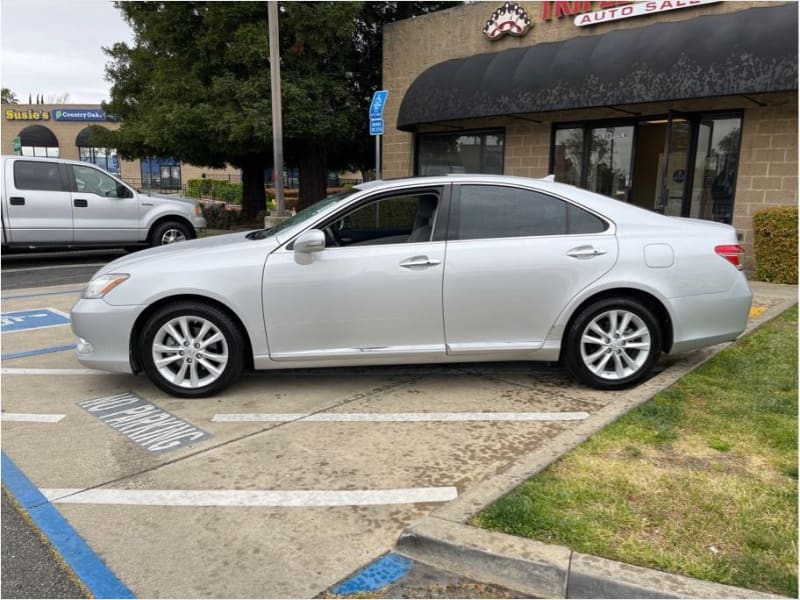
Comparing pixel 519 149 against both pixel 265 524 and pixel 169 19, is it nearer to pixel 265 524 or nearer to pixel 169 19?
pixel 169 19

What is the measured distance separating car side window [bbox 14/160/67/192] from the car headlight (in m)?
7.71

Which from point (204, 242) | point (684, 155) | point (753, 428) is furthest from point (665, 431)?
point (684, 155)

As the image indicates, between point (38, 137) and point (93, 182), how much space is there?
46.7 meters

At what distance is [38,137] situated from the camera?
50.6 metres

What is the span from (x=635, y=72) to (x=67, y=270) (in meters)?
10.3

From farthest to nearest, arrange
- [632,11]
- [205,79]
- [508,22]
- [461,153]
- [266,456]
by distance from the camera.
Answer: [205,79] < [461,153] < [508,22] < [632,11] < [266,456]

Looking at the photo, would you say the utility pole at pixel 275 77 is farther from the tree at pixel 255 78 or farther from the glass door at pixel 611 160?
the glass door at pixel 611 160

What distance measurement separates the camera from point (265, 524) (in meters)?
3.00

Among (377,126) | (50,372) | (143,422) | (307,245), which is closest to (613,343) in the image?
(307,245)

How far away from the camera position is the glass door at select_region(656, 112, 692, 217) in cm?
1107

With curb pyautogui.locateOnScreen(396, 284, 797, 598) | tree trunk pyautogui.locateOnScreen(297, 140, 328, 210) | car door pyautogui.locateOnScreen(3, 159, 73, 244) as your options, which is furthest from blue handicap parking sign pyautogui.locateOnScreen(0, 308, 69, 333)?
tree trunk pyautogui.locateOnScreen(297, 140, 328, 210)

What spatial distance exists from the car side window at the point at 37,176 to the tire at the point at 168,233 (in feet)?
5.66

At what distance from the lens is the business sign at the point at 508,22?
41.6ft

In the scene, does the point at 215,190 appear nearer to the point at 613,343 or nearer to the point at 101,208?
the point at 101,208
